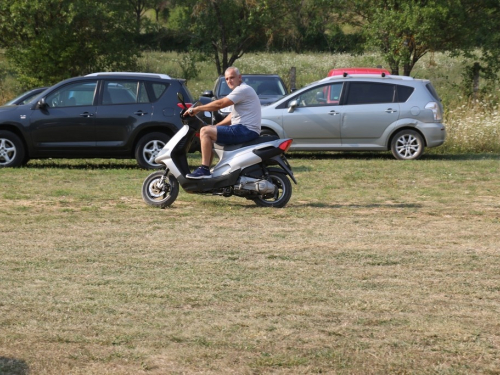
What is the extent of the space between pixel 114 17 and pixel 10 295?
29.1 metres

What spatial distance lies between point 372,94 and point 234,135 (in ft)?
27.4

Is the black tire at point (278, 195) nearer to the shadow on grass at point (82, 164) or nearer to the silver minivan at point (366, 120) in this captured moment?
the shadow on grass at point (82, 164)

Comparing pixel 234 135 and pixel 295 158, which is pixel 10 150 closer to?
pixel 295 158

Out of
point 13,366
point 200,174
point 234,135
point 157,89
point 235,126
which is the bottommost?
point 13,366

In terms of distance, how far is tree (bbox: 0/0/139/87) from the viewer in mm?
33031

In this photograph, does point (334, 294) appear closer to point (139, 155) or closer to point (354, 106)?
point (139, 155)

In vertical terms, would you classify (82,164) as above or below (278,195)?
below

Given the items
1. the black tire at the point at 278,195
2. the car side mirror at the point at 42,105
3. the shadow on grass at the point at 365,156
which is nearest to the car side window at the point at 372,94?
the shadow on grass at the point at 365,156

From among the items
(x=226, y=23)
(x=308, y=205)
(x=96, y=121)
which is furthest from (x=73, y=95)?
(x=226, y=23)

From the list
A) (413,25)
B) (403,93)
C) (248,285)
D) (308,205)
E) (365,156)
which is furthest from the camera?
(413,25)

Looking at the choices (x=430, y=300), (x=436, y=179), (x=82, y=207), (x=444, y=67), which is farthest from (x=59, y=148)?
(x=444, y=67)

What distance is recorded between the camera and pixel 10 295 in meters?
6.58

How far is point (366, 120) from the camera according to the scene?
19.0 m

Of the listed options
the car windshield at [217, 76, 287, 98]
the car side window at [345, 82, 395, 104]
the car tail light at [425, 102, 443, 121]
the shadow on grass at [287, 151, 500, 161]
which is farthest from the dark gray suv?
the car windshield at [217, 76, 287, 98]
